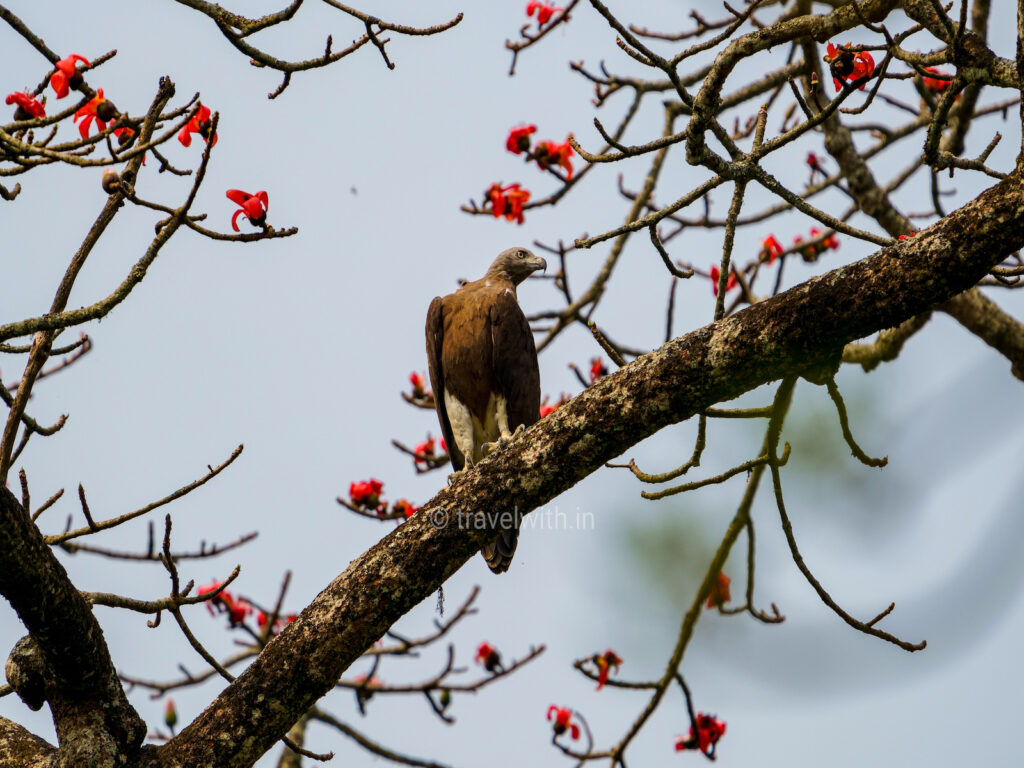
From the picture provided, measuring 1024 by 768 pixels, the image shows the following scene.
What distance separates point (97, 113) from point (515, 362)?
111 inches

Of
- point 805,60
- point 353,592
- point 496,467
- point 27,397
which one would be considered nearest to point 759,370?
point 496,467

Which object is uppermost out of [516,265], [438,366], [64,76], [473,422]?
[516,265]

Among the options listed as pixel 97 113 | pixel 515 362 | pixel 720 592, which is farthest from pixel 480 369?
pixel 97 113

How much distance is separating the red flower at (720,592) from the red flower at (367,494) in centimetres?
189

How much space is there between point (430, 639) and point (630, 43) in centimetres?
343

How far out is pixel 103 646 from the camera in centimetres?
290

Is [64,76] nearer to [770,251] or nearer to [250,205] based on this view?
[250,205]

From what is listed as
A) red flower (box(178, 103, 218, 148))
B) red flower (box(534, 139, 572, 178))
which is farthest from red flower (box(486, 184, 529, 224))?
red flower (box(178, 103, 218, 148))

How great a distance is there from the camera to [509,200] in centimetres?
577

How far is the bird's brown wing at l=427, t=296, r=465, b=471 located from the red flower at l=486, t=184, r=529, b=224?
0.60 meters

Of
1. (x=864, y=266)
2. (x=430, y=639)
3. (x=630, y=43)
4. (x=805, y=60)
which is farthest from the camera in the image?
(x=430, y=639)

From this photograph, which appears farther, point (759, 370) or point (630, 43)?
point (630, 43)

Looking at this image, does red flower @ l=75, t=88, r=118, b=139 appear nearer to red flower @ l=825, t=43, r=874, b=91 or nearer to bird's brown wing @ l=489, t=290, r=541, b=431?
red flower @ l=825, t=43, r=874, b=91

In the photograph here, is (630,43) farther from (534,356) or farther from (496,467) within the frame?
(534,356)
